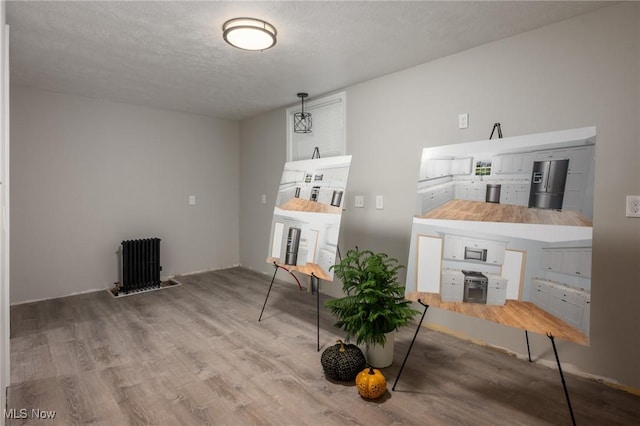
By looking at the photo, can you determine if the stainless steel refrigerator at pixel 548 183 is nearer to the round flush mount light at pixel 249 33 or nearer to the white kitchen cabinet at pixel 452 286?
the white kitchen cabinet at pixel 452 286

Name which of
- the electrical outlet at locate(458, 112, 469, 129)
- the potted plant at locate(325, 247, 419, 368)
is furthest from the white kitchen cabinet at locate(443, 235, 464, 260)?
the electrical outlet at locate(458, 112, 469, 129)

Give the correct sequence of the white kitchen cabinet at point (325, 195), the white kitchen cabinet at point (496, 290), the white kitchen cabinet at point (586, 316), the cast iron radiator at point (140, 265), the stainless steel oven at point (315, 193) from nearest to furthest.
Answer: the white kitchen cabinet at point (586, 316)
the white kitchen cabinet at point (496, 290)
the white kitchen cabinet at point (325, 195)
the stainless steel oven at point (315, 193)
the cast iron radiator at point (140, 265)

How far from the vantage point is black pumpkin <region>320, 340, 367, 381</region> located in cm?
225

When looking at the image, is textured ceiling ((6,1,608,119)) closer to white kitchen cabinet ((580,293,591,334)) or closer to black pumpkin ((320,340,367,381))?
white kitchen cabinet ((580,293,591,334))

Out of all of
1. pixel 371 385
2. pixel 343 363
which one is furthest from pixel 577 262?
pixel 343 363

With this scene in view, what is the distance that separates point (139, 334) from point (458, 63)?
3.61 m

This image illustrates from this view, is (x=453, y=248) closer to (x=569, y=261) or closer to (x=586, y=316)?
(x=569, y=261)

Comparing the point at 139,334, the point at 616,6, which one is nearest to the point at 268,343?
the point at 139,334

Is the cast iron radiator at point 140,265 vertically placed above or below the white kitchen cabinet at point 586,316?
below

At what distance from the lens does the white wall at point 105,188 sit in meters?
3.87

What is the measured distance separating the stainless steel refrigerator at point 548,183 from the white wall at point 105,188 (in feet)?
14.7

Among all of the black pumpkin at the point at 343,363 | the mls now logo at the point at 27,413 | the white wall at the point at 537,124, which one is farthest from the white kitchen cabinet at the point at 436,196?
the mls now logo at the point at 27,413

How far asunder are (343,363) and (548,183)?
161cm

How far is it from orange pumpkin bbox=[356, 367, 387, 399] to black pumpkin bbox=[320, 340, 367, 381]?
0.55ft
